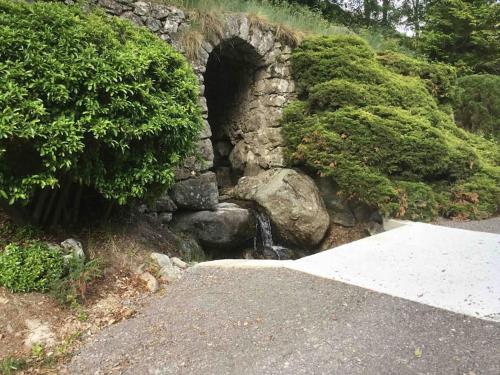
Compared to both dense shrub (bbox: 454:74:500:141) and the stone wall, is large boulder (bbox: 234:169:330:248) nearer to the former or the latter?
the stone wall

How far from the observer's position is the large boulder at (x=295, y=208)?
6.13 m

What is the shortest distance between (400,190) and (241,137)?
3.62m

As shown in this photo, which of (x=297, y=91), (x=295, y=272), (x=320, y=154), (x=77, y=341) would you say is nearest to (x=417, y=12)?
(x=297, y=91)

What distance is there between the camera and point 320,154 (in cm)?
636

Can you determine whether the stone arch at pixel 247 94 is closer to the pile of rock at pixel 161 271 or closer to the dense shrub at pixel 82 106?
the dense shrub at pixel 82 106

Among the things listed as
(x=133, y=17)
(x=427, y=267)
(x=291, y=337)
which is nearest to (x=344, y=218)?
(x=427, y=267)

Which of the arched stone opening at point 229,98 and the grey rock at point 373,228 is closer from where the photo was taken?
the grey rock at point 373,228

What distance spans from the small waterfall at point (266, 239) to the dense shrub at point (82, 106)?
2801 mm

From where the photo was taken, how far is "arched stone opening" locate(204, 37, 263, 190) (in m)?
7.65

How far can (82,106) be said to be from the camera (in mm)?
3018

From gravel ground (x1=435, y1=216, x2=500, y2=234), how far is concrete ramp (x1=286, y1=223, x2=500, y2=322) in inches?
20.2

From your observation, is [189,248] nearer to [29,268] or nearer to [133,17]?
[29,268]

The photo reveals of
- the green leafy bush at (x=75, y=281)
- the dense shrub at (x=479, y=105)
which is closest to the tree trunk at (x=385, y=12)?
the dense shrub at (x=479, y=105)

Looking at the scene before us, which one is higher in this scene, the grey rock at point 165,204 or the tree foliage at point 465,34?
the tree foliage at point 465,34
